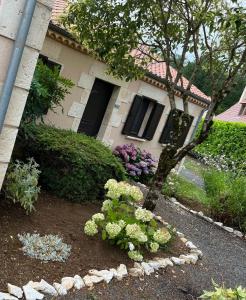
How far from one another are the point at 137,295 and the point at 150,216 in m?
1.23

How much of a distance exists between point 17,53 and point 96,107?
8242 millimetres

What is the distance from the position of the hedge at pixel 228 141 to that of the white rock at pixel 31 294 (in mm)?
21236

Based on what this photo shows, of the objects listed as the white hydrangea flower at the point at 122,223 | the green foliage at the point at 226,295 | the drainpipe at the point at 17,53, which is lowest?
the white hydrangea flower at the point at 122,223

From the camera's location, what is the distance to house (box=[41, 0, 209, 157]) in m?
9.94

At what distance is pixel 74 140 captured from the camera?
7309mm

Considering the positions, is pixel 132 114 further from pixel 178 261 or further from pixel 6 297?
pixel 6 297

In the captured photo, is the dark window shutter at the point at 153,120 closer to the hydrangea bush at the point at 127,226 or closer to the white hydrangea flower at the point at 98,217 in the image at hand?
the hydrangea bush at the point at 127,226

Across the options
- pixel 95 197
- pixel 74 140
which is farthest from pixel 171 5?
pixel 95 197

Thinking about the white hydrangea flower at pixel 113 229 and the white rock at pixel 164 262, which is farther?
the white rock at pixel 164 262

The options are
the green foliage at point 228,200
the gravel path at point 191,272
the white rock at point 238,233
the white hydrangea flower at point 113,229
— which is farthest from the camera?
the green foliage at point 228,200

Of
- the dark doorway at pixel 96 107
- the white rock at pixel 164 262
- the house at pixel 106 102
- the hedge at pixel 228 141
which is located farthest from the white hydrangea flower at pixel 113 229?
the hedge at pixel 228 141

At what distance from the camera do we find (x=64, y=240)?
16.8 ft

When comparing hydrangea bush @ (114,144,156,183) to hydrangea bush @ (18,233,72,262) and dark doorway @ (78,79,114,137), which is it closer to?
dark doorway @ (78,79,114,137)

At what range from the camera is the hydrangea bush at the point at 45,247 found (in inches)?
180
